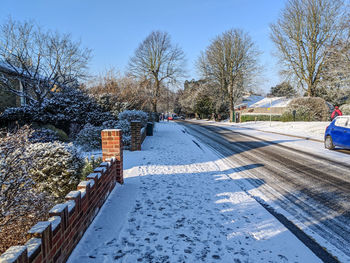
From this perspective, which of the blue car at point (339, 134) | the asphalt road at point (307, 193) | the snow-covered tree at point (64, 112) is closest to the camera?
the asphalt road at point (307, 193)

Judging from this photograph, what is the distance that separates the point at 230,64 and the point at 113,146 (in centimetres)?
2992

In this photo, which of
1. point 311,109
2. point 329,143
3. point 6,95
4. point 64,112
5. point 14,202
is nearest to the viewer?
point 14,202

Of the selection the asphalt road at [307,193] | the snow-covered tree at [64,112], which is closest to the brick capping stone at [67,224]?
the asphalt road at [307,193]

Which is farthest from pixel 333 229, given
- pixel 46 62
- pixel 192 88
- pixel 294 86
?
pixel 192 88

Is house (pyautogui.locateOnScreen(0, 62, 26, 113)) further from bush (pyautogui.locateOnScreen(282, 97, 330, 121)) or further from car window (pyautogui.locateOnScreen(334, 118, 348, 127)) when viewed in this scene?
bush (pyautogui.locateOnScreen(282, 97, 330, 121))

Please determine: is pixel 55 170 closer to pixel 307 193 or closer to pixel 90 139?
pixel 90 139

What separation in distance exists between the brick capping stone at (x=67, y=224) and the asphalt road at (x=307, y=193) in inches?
118

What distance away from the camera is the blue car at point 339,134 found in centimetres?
838

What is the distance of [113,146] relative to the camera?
15.3ft

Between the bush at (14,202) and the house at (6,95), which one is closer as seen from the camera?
the bush at (14,202)

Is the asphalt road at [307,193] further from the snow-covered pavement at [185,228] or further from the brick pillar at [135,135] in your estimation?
the brick pillar at [135,135]

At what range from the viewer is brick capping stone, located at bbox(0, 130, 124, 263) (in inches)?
62.6

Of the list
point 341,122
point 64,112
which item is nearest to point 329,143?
point 341,122

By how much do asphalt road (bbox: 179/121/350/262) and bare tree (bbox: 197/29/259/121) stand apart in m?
24.6
